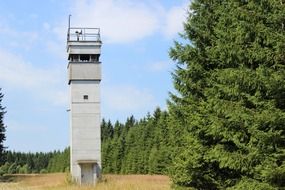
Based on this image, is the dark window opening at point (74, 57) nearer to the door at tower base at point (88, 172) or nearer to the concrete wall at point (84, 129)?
the concrete wall at point (84, 129)

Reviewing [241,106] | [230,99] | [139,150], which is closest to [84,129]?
[230,99]

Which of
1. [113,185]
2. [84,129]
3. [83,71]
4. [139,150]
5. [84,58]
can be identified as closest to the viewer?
[113,185]

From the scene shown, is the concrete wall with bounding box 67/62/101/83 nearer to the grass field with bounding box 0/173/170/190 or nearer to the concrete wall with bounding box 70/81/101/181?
the concrete wall with bounding box 70/81/101/181

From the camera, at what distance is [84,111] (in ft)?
151

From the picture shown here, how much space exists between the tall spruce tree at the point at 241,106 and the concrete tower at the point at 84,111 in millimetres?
26611

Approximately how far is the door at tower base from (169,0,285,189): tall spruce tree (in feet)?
87.6

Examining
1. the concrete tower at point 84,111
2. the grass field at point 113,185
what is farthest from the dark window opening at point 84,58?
the grass field at point 113,185

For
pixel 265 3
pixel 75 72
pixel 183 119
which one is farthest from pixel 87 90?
pixel 265 3

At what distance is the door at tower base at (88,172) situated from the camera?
45.5 metres

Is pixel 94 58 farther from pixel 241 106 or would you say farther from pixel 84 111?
pixel 241 106

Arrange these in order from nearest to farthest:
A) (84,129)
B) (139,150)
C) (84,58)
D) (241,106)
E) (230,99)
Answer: (241,106)
(230,99)
(84,129)
(84,58)
(139,150)

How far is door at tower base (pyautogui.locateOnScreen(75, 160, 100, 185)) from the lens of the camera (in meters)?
45.5

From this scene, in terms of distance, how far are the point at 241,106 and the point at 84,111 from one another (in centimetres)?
3195

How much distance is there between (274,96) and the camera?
1432 centimetres
